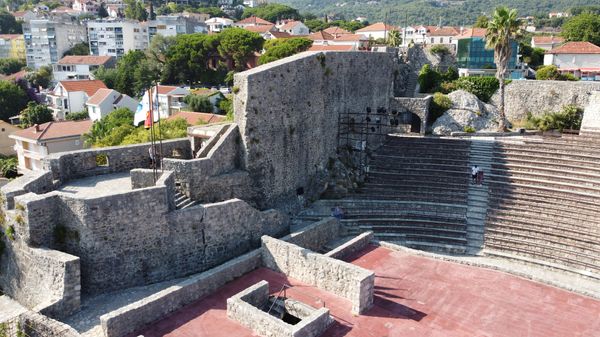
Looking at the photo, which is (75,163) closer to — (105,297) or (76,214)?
(76,214)

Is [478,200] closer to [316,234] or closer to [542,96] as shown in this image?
[316,234]

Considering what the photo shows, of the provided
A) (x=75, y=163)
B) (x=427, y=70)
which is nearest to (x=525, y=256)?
(x=75, y=163)

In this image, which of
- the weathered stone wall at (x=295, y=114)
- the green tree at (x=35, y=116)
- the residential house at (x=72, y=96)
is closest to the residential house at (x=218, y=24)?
the residential house at (x=72, y=96)

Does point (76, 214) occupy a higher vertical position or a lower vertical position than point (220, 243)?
higher

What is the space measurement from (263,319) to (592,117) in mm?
21146

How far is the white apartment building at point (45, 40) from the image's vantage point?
3937 inches

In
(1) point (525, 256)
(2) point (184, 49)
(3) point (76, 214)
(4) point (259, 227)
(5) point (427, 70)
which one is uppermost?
(2) point (184, 49)

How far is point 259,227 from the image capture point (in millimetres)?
16922

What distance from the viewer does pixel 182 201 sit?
1595 centimetres

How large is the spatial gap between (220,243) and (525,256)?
35.2 feet

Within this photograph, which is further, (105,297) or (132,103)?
(132,103)

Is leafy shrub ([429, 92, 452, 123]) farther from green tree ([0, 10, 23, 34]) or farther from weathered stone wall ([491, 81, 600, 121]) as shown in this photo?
green tree ([0, 10, 23, 34])

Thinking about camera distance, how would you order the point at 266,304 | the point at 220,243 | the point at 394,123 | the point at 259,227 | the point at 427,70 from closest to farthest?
the point at 266,304 → the point at 220,243 → the point at 259,227 → the point at 394,123 → the point at 427,70

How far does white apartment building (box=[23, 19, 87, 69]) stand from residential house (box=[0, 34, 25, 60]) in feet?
22.5
